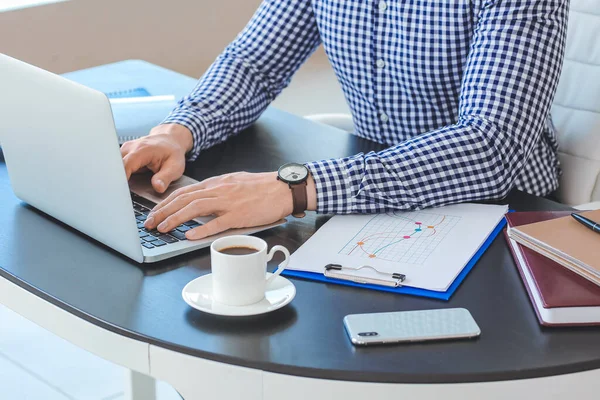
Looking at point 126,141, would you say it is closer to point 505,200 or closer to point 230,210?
point 230,210

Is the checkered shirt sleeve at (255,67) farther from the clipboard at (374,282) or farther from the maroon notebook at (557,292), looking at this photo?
the maroon notebook at (557,292)

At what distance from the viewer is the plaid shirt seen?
4.31 ft

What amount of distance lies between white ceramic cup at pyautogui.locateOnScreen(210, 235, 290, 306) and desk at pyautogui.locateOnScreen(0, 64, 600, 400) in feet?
0.10

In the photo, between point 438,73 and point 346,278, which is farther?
point 438,73

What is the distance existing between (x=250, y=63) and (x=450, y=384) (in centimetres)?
107

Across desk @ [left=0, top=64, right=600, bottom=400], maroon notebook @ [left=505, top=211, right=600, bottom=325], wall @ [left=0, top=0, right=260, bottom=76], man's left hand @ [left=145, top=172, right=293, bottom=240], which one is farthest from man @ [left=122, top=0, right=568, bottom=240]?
wall @ [left=0, top=0, right=260, bottom=76]

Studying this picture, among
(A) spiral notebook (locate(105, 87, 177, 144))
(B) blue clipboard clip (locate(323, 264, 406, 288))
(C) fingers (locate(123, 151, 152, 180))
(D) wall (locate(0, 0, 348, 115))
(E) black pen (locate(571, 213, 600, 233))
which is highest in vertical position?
(E) black pen (locate(571, 213, 600, 233))

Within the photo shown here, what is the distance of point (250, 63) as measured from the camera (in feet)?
A: 5.84

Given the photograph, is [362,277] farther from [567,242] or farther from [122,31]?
[122,31]

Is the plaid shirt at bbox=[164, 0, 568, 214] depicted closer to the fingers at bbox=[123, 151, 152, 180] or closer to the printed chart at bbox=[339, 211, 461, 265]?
the printed chart at bbox=[339, 211, 461, 265]

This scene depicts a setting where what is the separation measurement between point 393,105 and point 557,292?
81cm

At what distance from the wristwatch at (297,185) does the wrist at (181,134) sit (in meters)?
0.28

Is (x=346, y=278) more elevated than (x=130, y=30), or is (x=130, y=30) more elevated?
(x=346, y=278)

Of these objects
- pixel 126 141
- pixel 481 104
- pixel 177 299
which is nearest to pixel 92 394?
pixel 126 141
